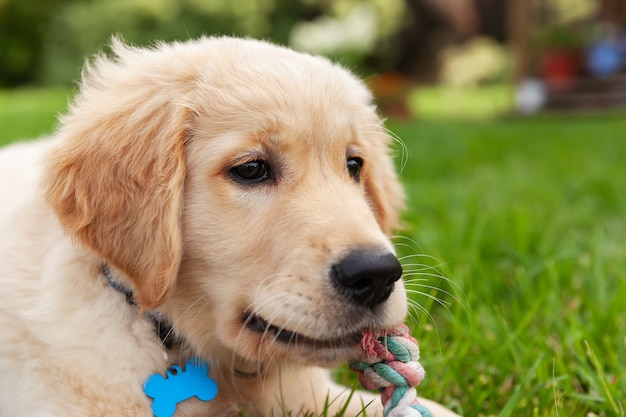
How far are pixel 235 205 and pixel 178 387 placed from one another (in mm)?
599

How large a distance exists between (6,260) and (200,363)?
2.47 feet

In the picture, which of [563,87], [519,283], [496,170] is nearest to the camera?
[519,283]

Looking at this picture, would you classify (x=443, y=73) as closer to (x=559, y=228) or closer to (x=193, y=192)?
(x=559, y=228)

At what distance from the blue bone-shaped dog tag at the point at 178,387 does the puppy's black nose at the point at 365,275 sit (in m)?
0.64

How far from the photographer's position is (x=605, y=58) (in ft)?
54.6

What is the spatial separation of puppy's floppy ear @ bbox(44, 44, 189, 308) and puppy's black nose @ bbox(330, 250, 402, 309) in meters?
0.54

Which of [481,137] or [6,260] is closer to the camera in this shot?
[6,260]

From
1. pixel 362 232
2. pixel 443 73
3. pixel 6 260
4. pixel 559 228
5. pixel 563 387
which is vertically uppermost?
pixel 362 232

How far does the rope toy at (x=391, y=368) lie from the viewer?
225cm

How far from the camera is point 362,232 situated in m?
2.17

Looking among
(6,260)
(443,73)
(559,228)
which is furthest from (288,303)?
(443,73)

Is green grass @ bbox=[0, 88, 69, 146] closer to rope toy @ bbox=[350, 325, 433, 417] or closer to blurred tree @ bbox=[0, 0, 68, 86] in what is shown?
rope toy @ bbox=[350, 325, 433, 417]

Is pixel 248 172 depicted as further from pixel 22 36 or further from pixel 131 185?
pixel 22 36

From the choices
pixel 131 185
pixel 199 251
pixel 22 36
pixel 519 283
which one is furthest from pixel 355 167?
pixel 22 36
